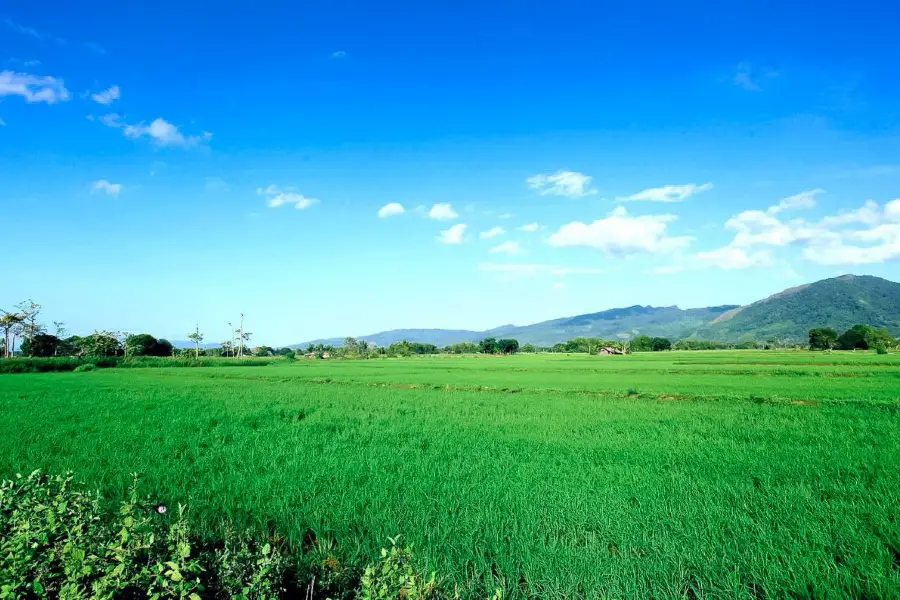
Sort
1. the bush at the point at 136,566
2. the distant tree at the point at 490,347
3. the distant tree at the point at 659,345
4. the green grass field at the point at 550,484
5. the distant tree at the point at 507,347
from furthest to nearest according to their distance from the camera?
the distant tree at the point at 507,347 → the distant tree at the point at 490,347 → the distant tree at the point at 659,345 → the green grass field at the point at 550,484 → the bush at the point at 136,566

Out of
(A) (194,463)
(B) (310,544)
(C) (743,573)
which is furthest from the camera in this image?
(A) (194,463)

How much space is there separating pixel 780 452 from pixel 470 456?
20.3ft

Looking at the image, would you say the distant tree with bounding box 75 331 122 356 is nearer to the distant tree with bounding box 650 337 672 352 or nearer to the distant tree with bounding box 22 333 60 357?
the distant tree with bounding box 22 333 60 357

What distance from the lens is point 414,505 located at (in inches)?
243

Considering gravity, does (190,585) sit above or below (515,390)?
above

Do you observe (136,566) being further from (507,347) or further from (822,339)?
(507,347)

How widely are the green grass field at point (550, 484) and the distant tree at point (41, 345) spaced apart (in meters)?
82.2

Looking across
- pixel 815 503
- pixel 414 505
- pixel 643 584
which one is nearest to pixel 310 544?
pixel 414 505

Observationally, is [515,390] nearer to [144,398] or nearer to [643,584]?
[144,398]

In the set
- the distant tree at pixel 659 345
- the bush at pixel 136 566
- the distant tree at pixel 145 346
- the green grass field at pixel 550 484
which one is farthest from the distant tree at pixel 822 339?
the distant tree at pixel 145 346

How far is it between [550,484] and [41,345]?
101332 mm

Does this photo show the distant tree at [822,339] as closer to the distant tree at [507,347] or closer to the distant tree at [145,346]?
the distant tree at [507,347]

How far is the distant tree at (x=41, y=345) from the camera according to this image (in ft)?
256

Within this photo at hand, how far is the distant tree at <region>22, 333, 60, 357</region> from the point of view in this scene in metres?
78.0
